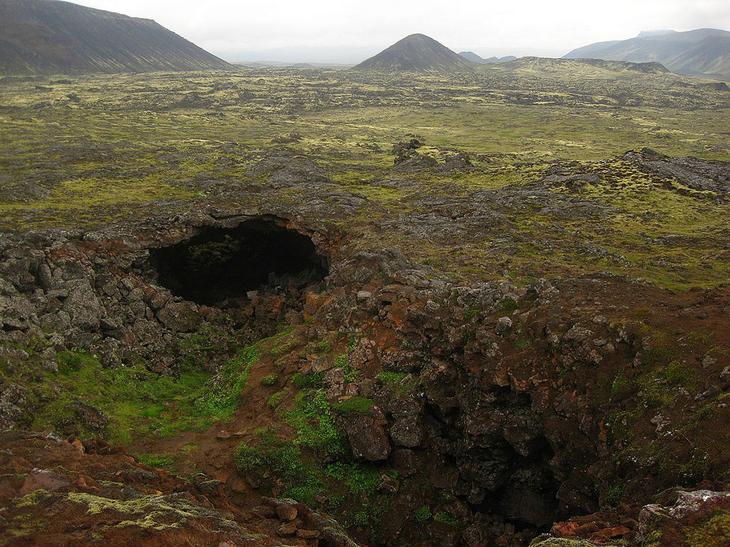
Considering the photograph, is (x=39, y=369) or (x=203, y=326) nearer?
(x=39, y=369)

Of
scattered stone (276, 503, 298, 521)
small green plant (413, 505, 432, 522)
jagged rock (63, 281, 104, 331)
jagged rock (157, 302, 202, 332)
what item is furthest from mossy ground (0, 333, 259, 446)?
small green plant (413, 505, 432, 522)

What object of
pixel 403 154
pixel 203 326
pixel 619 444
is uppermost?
pixel 403 154

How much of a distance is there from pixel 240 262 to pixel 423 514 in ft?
84.1

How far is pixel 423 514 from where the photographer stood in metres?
19.0

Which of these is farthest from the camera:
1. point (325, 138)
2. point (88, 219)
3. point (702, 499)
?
point (325, 138)

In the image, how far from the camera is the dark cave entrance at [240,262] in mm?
37500

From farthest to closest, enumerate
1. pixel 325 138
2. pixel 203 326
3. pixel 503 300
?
1. pixel 325 138
2. pixel 203 326
3. pixel 503 300

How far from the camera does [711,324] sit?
17516 millimetres

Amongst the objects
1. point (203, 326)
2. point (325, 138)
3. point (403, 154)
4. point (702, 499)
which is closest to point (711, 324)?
point (702, 499)

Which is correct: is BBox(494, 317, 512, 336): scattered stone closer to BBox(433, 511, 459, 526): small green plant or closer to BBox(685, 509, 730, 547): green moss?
BBox(433, 511, 459, 526): small green plant

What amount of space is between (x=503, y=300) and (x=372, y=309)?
645 centimetres

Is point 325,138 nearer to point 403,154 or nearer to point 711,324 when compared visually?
point 403,154

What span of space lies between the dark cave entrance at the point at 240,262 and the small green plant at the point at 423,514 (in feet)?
67.3

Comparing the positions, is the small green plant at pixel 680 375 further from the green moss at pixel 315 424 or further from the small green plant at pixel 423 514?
the green moss at pixel 315 424
